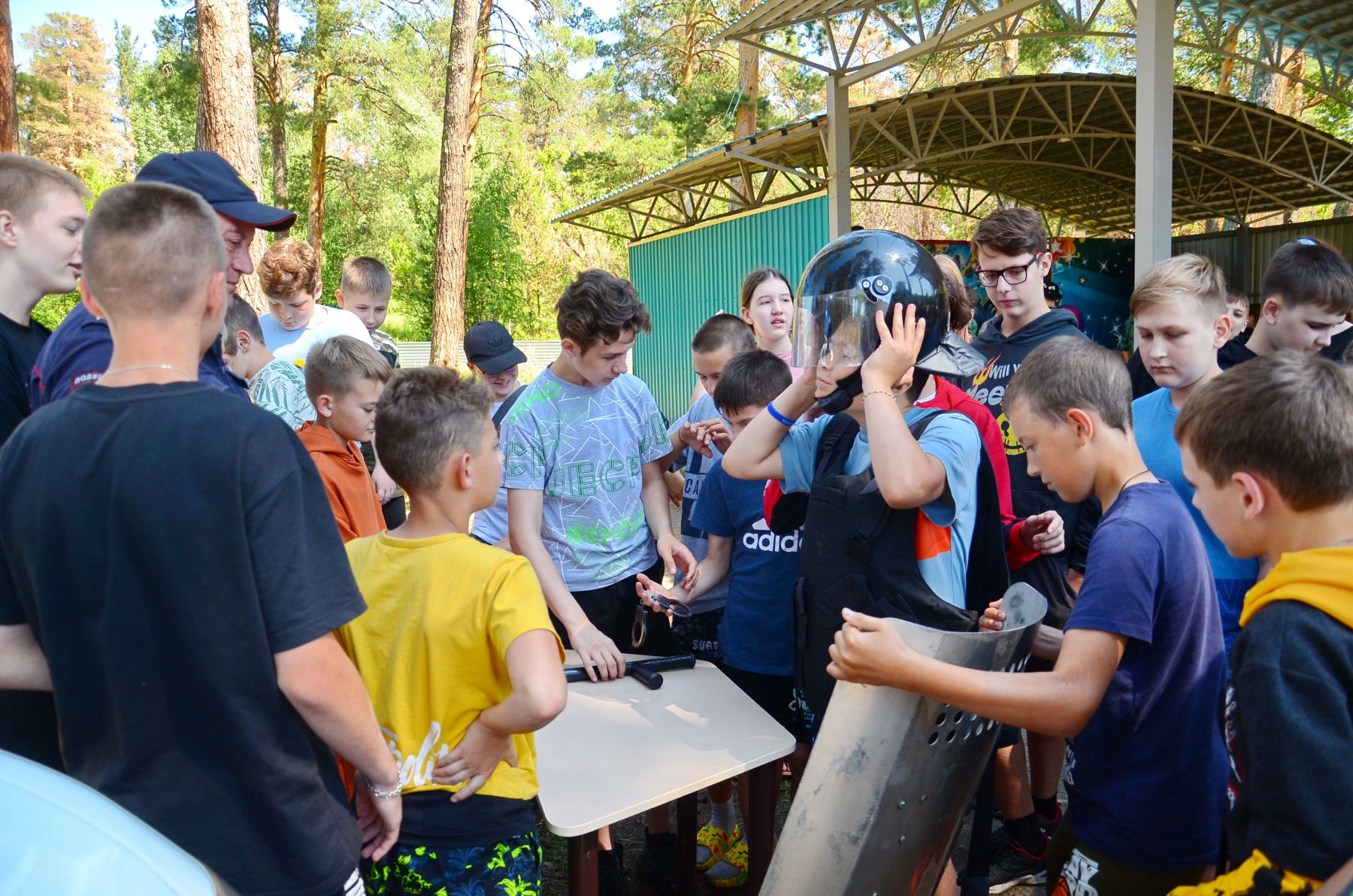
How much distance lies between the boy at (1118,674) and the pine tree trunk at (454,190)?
13.3 metres

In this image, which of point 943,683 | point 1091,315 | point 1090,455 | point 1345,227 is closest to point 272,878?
point 943,683

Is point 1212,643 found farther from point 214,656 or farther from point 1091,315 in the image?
point 1091,315

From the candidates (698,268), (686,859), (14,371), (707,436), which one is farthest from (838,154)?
(14,371)

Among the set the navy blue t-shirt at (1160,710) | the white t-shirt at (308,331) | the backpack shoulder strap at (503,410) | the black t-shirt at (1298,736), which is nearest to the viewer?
the black t-shirt at (1298,736)

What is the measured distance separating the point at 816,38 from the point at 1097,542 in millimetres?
22749

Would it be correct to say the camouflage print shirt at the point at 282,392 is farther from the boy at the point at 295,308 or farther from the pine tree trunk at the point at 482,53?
the pine tree trunk at the point at 482,53

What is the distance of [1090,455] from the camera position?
2031 millimetres

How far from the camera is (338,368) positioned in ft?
10.7

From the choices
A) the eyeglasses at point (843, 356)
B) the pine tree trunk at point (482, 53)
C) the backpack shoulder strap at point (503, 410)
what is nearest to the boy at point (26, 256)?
the backpack shoulder strap at point (503, 410)

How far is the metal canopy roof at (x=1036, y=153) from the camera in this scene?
12.8m

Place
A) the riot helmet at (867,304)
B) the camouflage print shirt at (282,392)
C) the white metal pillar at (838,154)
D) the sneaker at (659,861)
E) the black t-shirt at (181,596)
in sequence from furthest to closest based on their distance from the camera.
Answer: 1. the white metal pillar at (838,154)
2. the camouflage print shirt at (282,392)
3. the sneaker at (659,861)
4. the riot helmet at (867,304)
5. the black t-shirt at (181,596)

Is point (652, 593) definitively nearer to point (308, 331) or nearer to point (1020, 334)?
point (1020, 334)

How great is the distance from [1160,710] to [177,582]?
1.83m

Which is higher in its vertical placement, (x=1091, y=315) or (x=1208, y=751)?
(x=1091, y=315)
